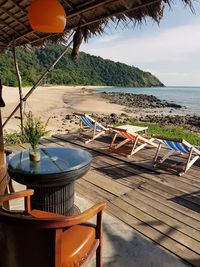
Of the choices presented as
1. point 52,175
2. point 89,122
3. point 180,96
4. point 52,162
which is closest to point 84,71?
point 180,96

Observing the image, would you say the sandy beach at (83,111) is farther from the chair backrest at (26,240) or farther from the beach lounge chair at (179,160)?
the chair backrest at (26,240)

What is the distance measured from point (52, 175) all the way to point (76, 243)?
2.80 feet

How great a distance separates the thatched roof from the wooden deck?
2.51m

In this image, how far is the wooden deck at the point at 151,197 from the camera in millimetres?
2865

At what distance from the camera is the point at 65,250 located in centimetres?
175

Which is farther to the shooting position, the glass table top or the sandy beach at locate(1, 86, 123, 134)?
the sandy beach at locate(1, 86, 123, 134)

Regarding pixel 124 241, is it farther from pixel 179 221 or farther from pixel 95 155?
pixel 95 155

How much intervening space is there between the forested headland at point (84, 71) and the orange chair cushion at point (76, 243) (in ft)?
175

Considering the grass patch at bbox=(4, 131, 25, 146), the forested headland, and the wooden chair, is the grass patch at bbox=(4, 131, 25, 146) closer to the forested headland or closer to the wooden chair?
the wooden chair

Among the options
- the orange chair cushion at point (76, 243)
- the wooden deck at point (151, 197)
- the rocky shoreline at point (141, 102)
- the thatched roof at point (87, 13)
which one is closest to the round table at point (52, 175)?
the orange chair cushion at point (76, 243)

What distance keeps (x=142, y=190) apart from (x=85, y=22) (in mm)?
2834

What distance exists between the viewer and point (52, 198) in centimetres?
283

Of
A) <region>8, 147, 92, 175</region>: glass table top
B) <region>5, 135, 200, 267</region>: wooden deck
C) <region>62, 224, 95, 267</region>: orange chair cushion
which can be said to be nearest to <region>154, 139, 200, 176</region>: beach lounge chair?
<region>5, 135, 200, 267</region>: wooden deck

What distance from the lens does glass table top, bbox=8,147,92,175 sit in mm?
2666
